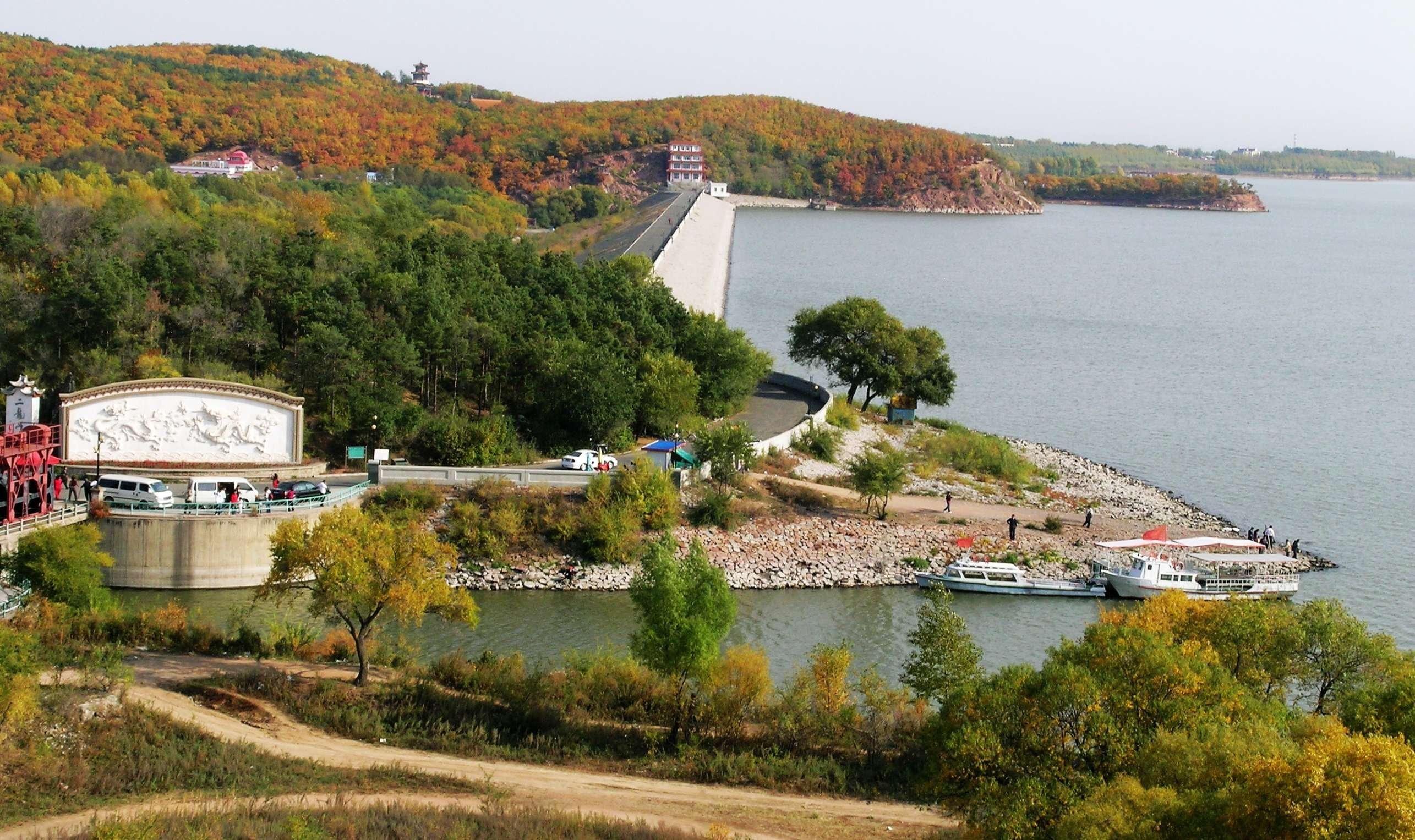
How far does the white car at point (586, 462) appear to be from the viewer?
131 ft

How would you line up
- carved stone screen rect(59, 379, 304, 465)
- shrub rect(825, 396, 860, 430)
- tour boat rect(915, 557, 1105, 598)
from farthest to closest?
A: shrub rect(825, 396, 860, 430) < tour boat rect(915, 557, 1105, 598) < carved stone screen rect(59, 379, 304, 465)

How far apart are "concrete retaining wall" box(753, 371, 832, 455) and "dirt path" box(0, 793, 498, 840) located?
2268 cm

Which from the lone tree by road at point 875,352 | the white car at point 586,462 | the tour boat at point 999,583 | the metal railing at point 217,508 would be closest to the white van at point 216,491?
the metal railing at point 217,508

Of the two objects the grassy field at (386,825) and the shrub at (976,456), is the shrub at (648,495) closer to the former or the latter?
the shrub at (976,456)

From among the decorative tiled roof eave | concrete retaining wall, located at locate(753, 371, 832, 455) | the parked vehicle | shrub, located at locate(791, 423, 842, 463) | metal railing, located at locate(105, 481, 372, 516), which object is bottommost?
metal railing, located at locate(105, 481, 372, 516)

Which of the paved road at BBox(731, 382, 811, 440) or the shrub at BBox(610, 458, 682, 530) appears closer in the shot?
the shrub at BBox(610, 458, 682, 530)

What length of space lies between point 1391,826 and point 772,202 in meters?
174

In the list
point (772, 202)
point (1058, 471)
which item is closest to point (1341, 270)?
point (772, 202)

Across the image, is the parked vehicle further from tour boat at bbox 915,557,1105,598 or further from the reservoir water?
tour boat at bbox 915,557,1105,598

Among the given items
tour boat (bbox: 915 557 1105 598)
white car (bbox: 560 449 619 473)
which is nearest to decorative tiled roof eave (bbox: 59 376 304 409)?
white car (bbox: 560 449 619 473)

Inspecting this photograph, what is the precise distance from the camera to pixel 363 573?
2595cm

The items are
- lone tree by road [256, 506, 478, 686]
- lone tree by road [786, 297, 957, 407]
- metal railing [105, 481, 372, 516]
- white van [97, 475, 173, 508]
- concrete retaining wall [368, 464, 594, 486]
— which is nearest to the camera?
lone tree by road [256, 506, 478, 686]

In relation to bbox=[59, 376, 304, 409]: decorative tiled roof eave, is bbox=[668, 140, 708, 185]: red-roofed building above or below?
above

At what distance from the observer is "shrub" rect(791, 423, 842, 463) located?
150ft
